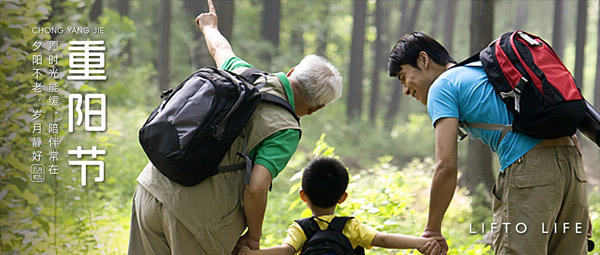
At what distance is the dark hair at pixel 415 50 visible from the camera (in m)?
3.33

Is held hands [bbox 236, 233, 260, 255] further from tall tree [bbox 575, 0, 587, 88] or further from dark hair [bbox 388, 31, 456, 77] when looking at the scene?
tall tree [bbox 575, 0, 587, 88]

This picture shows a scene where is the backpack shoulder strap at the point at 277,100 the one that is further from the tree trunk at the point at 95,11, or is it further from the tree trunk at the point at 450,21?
the tree trunk at the point at 450,21

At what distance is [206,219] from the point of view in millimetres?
2902

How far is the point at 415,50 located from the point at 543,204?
106 centimetres

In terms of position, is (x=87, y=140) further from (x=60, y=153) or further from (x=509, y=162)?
(x=509, y=162)

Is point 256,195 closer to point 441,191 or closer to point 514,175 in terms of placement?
point 441,191

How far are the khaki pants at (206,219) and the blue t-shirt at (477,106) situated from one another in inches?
43.5

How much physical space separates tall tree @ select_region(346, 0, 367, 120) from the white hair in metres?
21.7

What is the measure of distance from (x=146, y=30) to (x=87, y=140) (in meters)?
16.6

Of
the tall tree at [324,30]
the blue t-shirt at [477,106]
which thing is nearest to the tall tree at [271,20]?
the tall tree at [324,30]

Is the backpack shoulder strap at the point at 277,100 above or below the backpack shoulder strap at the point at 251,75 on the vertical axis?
below

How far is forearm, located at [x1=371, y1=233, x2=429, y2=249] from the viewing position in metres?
3.18

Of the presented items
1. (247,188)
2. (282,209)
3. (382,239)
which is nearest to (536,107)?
(382,239)

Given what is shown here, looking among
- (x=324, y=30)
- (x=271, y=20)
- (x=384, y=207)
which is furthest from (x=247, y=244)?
(x=324, y=30)
